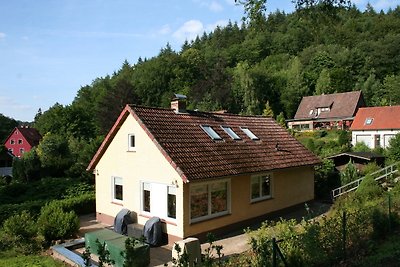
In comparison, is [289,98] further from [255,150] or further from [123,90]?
[255,150]

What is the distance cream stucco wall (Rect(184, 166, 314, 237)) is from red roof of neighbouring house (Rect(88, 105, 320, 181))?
A: 64cm

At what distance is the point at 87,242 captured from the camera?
13.7 meters

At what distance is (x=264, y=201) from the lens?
58.0 ft

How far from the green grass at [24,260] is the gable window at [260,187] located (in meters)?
8.99

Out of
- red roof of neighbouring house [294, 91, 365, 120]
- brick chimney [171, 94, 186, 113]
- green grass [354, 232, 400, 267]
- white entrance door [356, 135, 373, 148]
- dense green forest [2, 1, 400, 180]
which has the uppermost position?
dense green forest [2, 1, 400, 180]

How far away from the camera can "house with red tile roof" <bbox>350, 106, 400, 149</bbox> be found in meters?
41.0

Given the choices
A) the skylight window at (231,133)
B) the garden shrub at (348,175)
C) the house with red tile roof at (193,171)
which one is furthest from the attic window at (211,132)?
the garden shrub at (348,175)

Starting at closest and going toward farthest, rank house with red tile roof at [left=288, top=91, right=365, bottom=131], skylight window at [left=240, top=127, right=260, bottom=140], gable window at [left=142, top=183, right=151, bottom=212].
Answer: gable window at [left=142, top=183, right=151, bottom=212]
skylight window at [left=240, top=127, right=260, bottom=140]
house with red tile roof at [left=288, top=91, right=365, bottom=131]

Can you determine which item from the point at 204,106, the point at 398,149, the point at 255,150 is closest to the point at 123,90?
the point at 204,106

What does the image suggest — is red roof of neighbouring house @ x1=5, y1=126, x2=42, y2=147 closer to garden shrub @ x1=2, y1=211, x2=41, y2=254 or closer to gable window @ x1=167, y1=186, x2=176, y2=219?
garden shrub @ x1=2, y1=211, x2=41, y2=254

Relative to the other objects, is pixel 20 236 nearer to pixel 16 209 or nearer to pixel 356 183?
pixel 16 209

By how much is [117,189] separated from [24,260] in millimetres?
5756

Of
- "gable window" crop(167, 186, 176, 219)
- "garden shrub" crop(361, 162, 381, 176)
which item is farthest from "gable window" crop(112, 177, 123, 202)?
"garden shrub" crop(361, 162, 381, 176)

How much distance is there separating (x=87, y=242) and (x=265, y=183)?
891 centimetres
